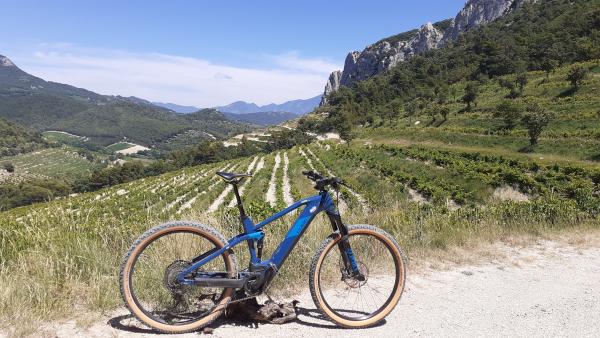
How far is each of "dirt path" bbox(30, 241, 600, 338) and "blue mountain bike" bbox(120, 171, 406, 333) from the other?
188mm

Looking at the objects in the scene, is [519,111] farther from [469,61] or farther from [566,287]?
[469,61]

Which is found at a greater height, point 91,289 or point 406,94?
point 406,94

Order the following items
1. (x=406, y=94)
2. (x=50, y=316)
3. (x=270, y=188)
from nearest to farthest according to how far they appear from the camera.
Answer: (x=50, y=316), (x=270, y=188), (x=406, y=94)

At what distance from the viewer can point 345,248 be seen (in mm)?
3635

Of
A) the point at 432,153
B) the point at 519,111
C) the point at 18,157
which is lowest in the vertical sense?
the point at 18,157

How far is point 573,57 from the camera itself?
68312 mm

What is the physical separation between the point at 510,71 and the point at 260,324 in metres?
92.4

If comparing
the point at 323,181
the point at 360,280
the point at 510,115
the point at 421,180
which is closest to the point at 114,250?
the point at 323,181

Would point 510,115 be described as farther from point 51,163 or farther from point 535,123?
point 51,163

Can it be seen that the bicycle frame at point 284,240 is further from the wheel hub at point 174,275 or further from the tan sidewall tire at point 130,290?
the tan sidewall tire at point 130,290

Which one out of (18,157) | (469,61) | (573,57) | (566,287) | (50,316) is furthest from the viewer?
(18,157)

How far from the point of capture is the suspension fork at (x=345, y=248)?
11.7ft

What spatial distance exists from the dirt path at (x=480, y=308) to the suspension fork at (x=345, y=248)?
0.52m

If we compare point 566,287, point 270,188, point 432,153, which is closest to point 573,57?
point 432,153
